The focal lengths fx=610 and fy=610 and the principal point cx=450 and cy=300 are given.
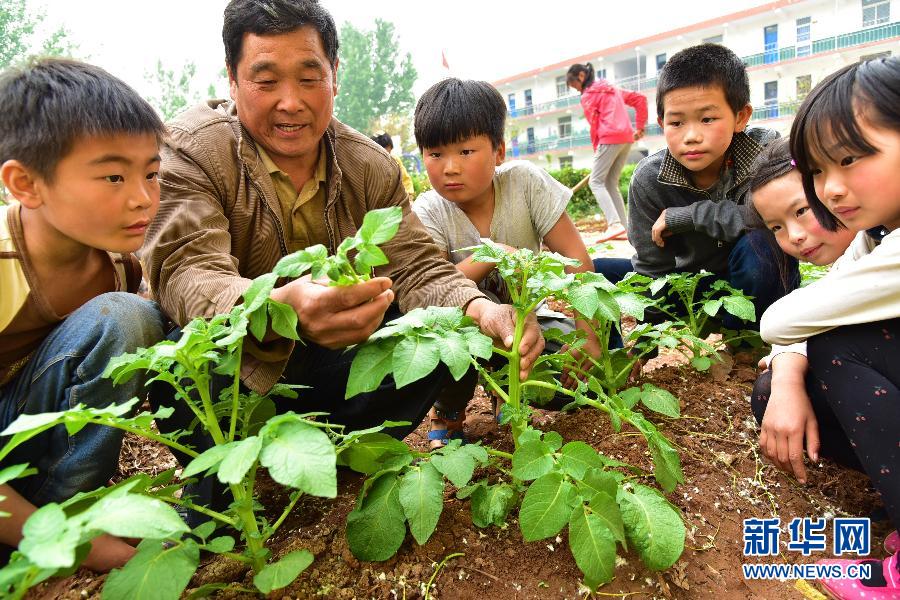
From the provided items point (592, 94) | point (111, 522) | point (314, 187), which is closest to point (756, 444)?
point (314, 187)

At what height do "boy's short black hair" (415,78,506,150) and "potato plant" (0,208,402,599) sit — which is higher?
"boy's short black hair" (415,78,506,150)

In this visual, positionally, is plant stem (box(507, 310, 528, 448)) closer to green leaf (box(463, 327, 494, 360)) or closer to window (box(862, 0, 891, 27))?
green leaf (box(463, 327, 494, 360))

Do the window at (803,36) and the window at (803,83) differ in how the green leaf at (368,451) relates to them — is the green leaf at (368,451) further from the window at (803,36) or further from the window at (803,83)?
the window at (803,36)

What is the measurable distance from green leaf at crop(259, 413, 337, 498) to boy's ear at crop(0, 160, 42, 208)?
0.87 metres

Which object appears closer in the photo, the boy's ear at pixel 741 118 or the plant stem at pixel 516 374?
the plant stem at pixel 516 374

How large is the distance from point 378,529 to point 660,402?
0.78 meters

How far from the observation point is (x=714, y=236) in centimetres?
217

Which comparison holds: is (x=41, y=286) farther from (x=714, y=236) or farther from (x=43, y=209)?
A: (x=714, y=236)

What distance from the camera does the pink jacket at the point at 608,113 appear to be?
22.5 feet

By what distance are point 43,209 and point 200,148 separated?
1.34ft

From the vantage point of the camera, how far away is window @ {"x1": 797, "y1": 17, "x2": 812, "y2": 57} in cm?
1680

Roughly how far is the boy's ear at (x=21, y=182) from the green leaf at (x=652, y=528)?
1.40 metres

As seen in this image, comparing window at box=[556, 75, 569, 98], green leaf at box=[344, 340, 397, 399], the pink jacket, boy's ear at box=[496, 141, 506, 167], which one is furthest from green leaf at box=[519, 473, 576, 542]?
window at box=[556, 75, 569, 98]

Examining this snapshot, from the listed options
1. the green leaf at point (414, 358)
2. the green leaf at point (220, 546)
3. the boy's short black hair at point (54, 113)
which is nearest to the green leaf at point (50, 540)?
the green leaf at point (220, 546)
